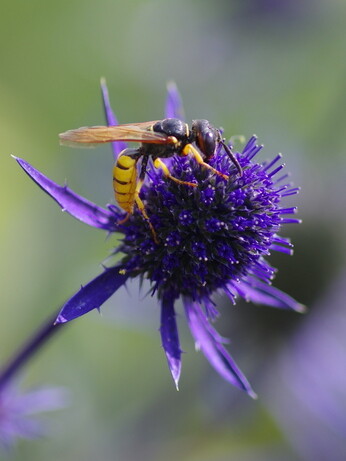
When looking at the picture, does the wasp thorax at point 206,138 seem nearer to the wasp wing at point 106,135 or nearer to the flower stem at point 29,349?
the wasp wing at point 106,135

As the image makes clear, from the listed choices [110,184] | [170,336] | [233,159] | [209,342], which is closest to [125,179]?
[233,159]

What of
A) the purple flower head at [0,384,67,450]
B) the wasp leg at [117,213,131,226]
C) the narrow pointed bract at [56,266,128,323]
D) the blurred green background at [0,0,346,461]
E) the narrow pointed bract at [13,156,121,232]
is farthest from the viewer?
the blurred green background at [0,0,346,461]

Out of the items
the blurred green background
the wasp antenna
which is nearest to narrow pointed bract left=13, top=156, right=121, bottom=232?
the wasp antenna

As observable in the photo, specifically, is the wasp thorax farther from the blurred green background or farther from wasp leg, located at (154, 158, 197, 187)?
the blurred green background

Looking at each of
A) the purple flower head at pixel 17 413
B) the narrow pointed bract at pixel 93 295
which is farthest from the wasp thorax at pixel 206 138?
the purple flower head at pixel 17 413

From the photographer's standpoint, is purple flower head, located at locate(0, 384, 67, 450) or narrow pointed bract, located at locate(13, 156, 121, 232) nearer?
narrow pointed bract, located at locate(13, 156, 121, 232)

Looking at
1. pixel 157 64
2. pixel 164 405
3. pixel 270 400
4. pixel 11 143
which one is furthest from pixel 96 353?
pixel 157 64
